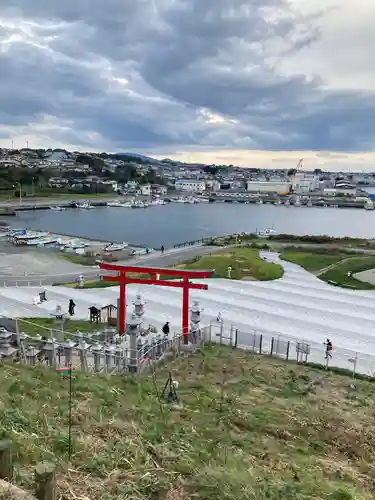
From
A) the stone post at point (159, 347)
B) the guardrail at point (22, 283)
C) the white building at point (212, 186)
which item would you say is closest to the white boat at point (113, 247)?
the guardrail at point (22, 283)

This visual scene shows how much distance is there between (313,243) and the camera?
43594 mm

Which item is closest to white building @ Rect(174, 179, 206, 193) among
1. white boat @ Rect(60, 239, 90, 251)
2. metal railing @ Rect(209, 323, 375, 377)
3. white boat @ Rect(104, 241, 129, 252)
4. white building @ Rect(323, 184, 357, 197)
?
white building @ Rect(323, 184, 357, 197)

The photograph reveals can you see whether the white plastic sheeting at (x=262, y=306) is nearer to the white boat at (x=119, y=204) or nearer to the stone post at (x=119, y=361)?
the stone post at (x=119, y=361)

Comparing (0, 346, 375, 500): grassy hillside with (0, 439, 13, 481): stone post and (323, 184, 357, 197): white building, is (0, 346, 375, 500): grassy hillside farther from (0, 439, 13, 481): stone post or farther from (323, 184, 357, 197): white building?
(323, 184, 357, 197): white building

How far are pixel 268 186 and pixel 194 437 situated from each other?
174 meters

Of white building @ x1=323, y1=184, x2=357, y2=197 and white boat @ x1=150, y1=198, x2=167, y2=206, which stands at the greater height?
white building @ x1=323, y1=184, x2=357, y2=197

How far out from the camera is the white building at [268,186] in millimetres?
172000

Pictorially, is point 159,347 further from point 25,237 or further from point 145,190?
point 145,190

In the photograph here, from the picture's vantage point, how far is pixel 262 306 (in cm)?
2120

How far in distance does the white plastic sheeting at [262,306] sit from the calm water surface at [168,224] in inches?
1264

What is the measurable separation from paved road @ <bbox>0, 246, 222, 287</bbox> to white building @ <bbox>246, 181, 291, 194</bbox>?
13457 cm

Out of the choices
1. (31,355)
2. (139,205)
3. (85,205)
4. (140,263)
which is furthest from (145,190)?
(31,355)

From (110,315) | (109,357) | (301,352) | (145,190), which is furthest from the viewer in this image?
(145,190)

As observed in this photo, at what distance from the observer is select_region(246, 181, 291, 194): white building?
6772 inches
